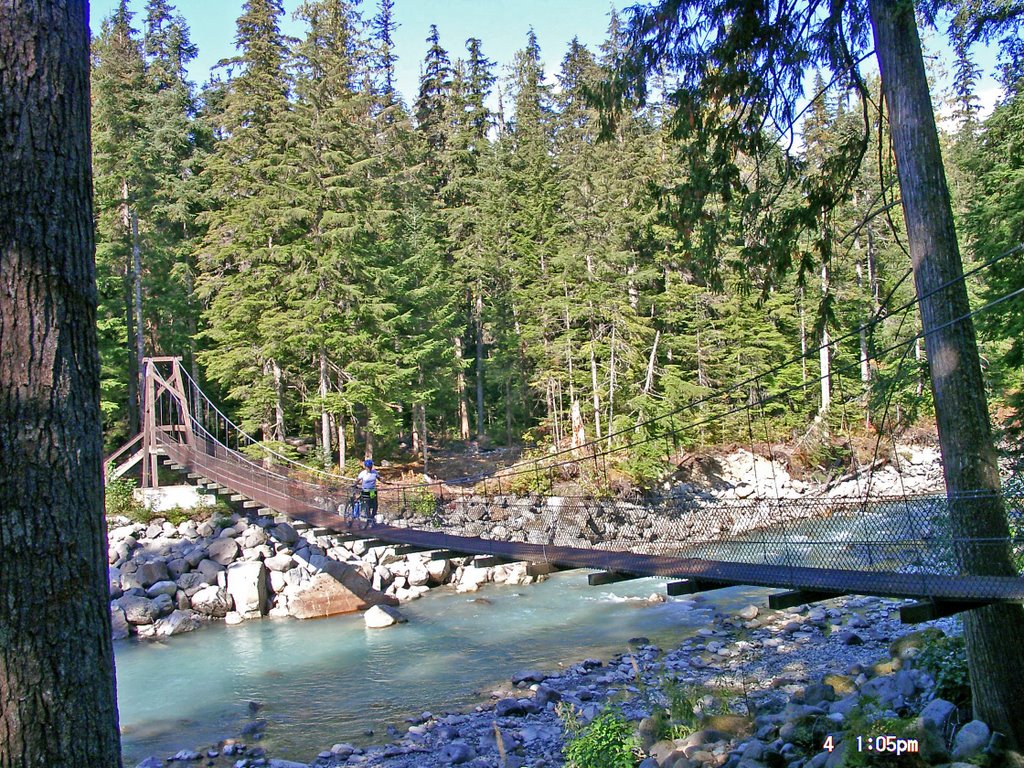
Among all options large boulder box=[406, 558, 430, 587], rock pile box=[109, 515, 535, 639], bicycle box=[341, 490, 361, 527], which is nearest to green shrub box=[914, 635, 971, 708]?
rock pile box=[109, 515, 535, 639]

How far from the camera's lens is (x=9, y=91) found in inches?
62.4

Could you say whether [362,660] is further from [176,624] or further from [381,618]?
[176,624]

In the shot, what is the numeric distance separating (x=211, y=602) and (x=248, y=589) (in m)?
0.51

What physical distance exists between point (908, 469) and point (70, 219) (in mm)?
21170

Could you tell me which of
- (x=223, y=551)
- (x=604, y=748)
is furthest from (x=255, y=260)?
(x=604, y=748)

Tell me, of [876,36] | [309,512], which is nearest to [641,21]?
[876,36]

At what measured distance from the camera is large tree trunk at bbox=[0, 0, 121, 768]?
4.89 feet

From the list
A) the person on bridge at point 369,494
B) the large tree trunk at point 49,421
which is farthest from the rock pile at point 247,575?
the large tree trunk at point 49,421

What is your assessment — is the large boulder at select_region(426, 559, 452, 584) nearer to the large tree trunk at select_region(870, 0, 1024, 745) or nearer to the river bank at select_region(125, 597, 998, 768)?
Result: the river bank at select_region(125, 597, 998, 768)

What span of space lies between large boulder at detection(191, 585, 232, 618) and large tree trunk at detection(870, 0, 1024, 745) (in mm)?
9615

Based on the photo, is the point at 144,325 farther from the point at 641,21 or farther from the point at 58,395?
the point at 58,395

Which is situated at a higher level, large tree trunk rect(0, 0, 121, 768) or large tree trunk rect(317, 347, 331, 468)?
large tree trunk rect(317, 347, 331, 468)

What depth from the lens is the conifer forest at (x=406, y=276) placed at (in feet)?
54.0

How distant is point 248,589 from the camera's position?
35.8ft
